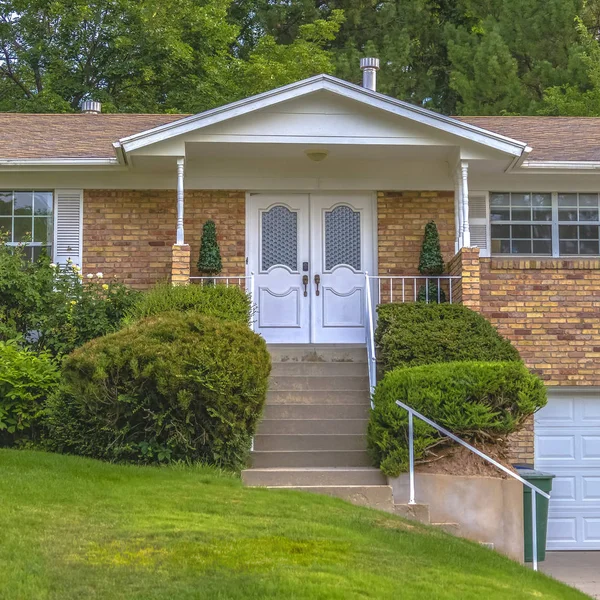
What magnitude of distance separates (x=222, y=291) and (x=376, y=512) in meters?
4.22

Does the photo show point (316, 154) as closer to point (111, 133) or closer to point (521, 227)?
point (521, 227)

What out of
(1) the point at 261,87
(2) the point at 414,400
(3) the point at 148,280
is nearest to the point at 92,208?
(3) the point at 148,280

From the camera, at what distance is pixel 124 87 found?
923 inches

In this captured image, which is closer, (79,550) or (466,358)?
(79,550)

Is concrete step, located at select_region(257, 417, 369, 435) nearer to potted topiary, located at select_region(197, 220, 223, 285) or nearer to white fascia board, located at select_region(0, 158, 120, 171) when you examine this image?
potted topiary, located at select_region(197, 220, 223, 285)

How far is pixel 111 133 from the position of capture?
15.6 m

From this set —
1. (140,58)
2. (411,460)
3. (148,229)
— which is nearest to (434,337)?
(411,460)

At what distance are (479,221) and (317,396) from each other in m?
3.93

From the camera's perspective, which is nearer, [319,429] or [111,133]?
[319,429]

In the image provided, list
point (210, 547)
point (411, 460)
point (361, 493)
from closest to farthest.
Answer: point (210, 547), point (361, 493), point (411, 460)

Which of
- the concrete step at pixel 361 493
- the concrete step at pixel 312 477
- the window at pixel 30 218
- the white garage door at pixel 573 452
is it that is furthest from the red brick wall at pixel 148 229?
the concrete step at pixel 361 493

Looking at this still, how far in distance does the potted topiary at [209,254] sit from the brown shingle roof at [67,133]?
5.29ft

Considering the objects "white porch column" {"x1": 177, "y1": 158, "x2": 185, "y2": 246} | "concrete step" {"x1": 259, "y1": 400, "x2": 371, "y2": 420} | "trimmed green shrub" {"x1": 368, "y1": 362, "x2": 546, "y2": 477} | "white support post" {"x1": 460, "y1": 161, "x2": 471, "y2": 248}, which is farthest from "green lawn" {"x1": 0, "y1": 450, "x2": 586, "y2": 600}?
"white support post" {"x1": 460, "y1": 161, "x2": 471, "y2": 248}

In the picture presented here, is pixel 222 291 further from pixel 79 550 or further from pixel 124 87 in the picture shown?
pixel 124 87
